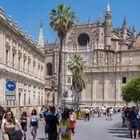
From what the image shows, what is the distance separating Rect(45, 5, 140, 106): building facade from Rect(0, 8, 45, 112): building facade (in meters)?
23.2

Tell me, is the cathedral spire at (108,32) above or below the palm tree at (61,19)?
Answer: above

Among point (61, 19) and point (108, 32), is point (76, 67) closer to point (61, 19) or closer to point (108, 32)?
point (61, 19)

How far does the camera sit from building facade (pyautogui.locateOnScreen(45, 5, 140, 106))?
89.4 metres

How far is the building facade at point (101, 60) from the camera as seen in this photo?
89375 mm

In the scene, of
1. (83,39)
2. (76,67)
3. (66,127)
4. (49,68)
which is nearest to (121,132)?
(66,127)

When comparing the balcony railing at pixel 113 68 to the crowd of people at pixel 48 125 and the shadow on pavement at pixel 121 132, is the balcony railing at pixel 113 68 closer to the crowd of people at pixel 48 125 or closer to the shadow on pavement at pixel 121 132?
the shadow on pavement at pixel 121 132

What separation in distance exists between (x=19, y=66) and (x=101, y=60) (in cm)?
4856

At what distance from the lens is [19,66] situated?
4725 cm

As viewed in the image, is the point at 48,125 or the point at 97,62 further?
the point at 97,62

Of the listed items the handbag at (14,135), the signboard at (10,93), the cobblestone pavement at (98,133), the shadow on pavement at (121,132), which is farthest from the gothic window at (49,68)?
the handbag at (14,135)

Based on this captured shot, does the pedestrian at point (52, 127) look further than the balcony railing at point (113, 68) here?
No

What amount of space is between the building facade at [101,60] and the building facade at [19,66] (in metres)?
23.2

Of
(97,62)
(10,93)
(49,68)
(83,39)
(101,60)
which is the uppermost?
(83,39)

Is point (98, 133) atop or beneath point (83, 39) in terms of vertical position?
beneath
